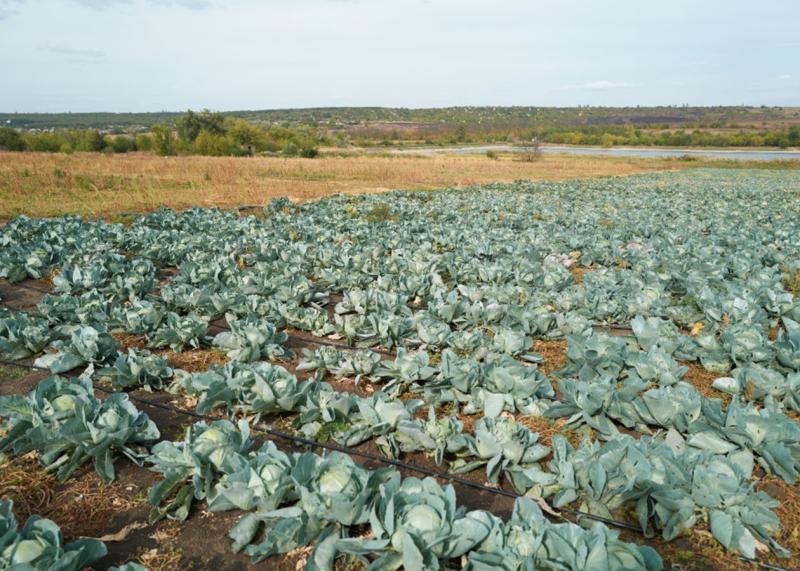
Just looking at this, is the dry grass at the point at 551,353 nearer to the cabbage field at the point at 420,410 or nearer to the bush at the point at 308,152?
the cabbage field at the point at 420,410

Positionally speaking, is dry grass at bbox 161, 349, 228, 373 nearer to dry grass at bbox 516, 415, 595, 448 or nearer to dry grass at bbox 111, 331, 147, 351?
dry grass at bbox 111, 331, 147, 351

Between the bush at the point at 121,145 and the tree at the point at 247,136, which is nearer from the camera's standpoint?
the bush at the point at 121,145

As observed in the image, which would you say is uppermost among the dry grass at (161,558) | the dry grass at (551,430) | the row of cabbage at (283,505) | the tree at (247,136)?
the tree at (247,136)

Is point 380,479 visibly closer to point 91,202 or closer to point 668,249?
point 668,249

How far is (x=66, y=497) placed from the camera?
305 centimetres

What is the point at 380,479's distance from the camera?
270cm

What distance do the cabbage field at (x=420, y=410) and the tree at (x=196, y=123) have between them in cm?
5887

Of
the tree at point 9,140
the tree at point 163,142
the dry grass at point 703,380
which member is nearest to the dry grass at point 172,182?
the dry grass at point 703,380

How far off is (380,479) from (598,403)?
6.12 ft

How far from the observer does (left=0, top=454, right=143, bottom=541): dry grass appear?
2855 mm

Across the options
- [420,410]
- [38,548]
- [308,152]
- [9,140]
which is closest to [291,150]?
[308,152]

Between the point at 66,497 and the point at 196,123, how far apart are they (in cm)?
6597

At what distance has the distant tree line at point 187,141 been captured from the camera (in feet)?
161

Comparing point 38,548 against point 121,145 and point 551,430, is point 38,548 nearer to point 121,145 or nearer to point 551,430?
point 551,430
